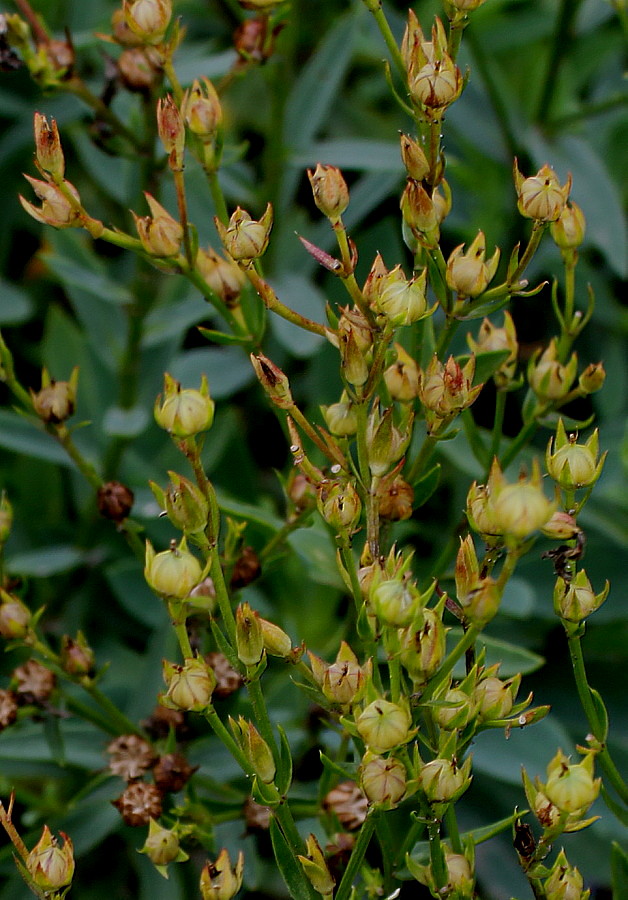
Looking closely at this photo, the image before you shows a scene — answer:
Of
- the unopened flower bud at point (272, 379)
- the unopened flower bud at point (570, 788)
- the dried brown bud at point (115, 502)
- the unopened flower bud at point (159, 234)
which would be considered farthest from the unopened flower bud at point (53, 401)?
the unopened flower bud at point (570, 788)

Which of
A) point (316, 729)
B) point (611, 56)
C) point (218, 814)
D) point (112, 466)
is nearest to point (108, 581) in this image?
point (112, 466)

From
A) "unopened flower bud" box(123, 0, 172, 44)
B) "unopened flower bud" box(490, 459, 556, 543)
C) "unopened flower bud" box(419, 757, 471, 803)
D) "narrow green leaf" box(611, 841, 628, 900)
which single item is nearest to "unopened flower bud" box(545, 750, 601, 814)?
"unopened flower bud" box(419, 757, 471, 803)

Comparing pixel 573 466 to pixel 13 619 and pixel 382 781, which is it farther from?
pixel 13 619

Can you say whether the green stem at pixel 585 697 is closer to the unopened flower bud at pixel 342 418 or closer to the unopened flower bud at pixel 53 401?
the unopened flower bud at pixel 342 418

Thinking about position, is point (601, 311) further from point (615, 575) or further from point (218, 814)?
point (218, 814)

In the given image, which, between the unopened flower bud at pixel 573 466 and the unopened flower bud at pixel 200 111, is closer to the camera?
the unopened flower bud at pixel 573 466

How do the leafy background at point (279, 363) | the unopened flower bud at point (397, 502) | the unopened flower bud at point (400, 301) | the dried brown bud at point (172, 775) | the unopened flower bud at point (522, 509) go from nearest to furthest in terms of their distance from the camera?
1. the unopened flower bud at point (522, 509)
2. the unopened flower bud at point (400, 301)
3. the unopened flower bud at point (397, 502)
4. the dried brown bud at point (172, 775)
5. the leafy background at point (279, 363)

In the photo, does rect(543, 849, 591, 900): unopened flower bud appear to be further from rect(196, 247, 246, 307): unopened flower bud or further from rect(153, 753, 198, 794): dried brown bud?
rect(196, 247, 246, 307): unopened flower bud
